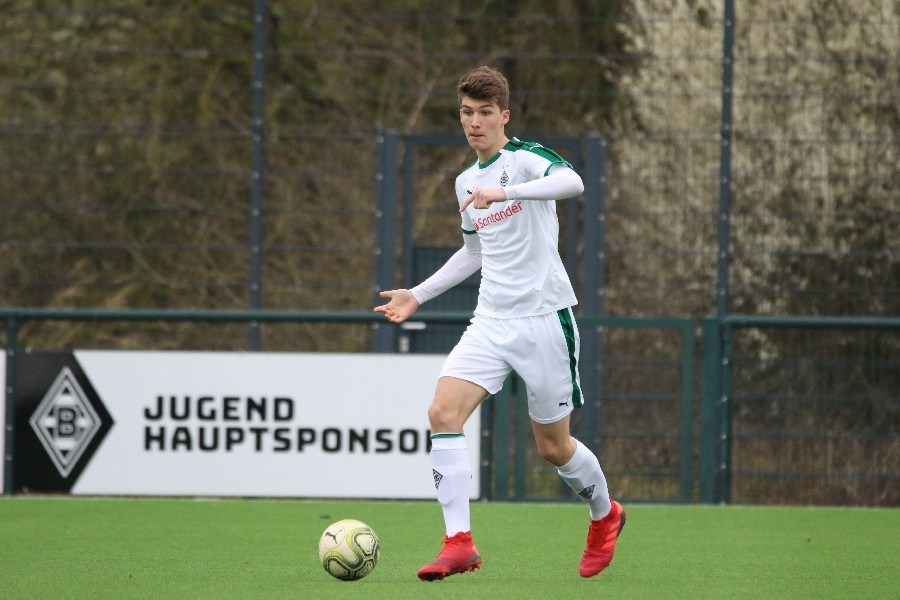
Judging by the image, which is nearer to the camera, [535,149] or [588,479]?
[535,149]

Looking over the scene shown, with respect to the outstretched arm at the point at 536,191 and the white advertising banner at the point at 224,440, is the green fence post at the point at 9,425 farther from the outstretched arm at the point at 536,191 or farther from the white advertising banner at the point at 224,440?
the outstretched arm at the point at 536,191

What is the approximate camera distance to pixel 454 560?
20.2 feet

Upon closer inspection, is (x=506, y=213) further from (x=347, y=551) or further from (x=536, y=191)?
(x=347, y=551)

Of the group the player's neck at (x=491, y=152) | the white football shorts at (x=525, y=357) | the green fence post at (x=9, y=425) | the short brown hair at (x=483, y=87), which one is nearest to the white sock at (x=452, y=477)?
the white football shorts at (x=525, y=357)

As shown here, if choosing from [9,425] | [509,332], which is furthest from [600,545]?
[9,425]

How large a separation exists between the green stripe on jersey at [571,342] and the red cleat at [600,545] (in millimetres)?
504

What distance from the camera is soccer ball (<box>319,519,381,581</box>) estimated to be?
6273 millimetres

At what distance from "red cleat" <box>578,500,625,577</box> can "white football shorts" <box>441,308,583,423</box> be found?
494mm

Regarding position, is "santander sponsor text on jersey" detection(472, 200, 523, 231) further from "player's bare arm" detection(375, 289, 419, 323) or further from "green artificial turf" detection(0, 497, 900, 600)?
"green artificial turf" detection(0, 497, 900, 600)

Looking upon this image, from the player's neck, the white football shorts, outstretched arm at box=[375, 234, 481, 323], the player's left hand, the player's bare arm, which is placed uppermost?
the player's neck

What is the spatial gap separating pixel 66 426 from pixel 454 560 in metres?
4.11

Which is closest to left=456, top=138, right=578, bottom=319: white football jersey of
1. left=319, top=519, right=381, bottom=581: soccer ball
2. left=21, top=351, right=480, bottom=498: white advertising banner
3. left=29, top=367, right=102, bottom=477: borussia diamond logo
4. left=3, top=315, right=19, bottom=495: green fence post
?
left=319, top=519, right=381, bottom=581: soccer ball

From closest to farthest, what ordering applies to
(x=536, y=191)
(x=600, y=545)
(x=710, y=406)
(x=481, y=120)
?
(x=536, y=191), (x=481, y=120), (x=600, y=545), (x=710, y=406)

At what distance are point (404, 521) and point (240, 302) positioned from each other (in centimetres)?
269
